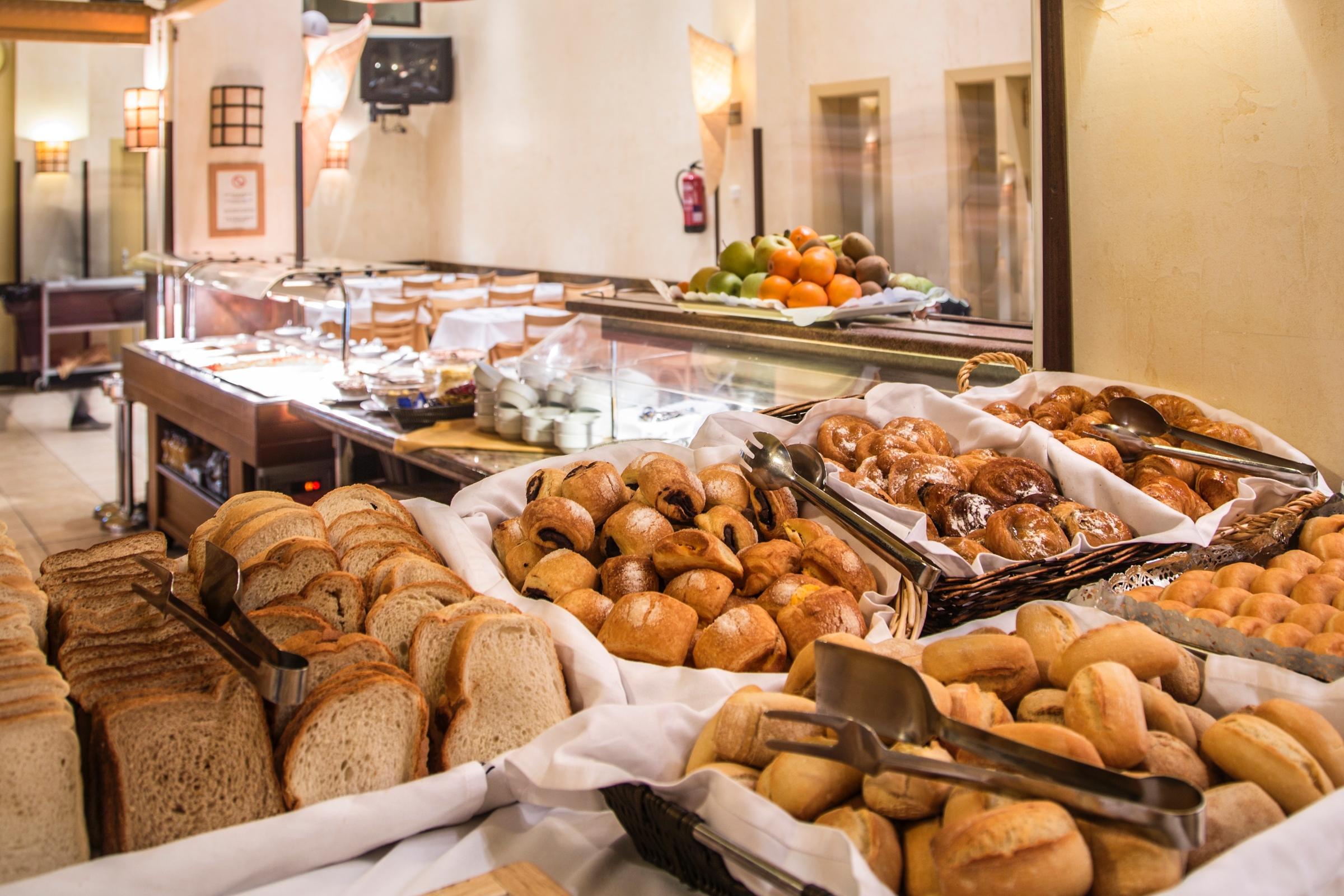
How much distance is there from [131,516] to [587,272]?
4.96 meters

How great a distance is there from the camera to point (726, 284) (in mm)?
3342

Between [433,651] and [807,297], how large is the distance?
205 cm

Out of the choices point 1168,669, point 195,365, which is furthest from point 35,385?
point 1168,669

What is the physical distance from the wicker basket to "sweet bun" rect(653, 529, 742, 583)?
1.43 feet

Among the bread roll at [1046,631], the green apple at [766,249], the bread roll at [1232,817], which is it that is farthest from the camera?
the green apple at [766,249]

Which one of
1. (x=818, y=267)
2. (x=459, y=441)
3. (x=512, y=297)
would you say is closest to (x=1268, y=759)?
(x=818, y=267)

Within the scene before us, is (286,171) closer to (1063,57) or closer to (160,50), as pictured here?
(160,50)

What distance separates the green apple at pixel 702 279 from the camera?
346 cm

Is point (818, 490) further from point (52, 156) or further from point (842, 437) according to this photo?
point (52, 156)

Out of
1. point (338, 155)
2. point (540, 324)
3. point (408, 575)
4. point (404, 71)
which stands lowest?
point (408, 575)

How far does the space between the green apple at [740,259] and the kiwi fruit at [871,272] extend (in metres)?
0.32

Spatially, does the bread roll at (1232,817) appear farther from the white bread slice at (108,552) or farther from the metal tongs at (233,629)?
the white bread slice at (108,552)

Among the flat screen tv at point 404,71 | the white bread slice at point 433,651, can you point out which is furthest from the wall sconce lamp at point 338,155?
the white bread slice at point 433,651

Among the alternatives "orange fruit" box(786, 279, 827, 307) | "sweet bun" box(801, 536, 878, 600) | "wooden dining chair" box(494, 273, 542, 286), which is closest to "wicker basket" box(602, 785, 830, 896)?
"sweet bun" box(801, 536, 878, 600)
